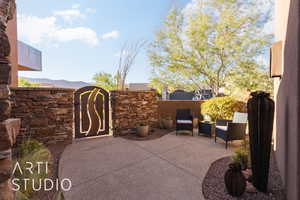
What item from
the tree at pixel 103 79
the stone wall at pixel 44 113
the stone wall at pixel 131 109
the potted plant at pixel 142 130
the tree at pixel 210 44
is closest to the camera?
the stone wall at pixel 44 113

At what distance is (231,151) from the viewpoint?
346cm

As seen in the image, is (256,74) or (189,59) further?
(189,59)

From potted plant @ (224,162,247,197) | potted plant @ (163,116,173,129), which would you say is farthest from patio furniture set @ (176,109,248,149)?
potted plant @ (224,162,247,197)

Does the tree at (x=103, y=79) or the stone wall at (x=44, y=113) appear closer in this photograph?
the stone wall at (x=44, y=113)

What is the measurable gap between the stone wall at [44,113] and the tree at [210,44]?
5325mm

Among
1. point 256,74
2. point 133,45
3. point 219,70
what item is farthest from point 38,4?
point 256,74

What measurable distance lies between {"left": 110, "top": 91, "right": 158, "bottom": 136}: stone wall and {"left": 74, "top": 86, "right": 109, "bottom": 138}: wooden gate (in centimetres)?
31

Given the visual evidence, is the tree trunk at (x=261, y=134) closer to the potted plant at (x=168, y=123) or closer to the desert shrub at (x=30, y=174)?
the desert shrub at (x=30, y=174)

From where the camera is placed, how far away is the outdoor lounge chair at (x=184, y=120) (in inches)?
189

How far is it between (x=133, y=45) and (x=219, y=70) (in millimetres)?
4528

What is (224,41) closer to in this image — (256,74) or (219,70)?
(219,70)

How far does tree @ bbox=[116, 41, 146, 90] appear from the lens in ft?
18.7

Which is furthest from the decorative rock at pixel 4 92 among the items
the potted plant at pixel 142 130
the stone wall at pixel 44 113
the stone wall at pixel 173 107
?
the stone wall at pixel 173 107

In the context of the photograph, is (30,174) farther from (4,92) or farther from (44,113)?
(44,113)
